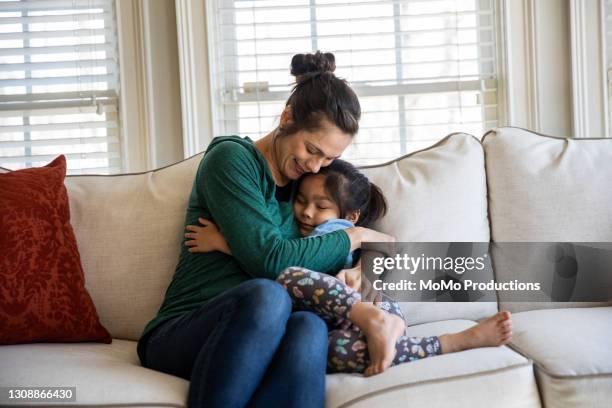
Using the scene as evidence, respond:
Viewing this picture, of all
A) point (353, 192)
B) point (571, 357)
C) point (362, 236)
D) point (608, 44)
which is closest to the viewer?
point (571, 357)

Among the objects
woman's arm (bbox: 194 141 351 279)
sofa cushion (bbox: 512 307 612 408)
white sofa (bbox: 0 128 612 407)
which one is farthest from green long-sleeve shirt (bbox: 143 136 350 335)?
sofa cushion (bbox: 512 307 612 408)

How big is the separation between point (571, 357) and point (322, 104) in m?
0.83

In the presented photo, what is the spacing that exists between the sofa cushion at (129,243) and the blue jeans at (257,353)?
0.54m

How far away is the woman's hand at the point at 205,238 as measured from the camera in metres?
1.79

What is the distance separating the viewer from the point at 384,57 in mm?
2824

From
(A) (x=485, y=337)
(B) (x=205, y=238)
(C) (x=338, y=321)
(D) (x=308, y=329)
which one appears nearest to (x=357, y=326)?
(C) (x=338, y=321)

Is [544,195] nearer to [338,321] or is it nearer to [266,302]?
[338,321]

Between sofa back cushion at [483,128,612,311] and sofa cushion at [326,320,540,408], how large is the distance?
617 mm

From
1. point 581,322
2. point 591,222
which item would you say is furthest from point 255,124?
point 581,322

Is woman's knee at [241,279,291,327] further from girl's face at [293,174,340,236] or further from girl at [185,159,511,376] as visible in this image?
girl's face at [293,174,340,236]

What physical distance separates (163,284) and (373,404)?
0.85 m

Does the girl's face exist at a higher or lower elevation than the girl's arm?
higher

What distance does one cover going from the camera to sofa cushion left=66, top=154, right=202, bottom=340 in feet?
6.81

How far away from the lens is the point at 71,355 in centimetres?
174
